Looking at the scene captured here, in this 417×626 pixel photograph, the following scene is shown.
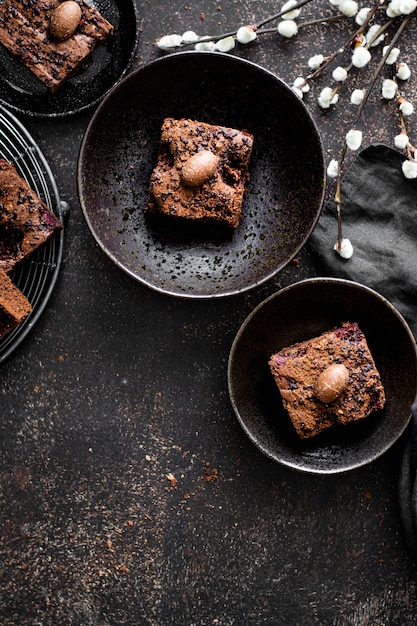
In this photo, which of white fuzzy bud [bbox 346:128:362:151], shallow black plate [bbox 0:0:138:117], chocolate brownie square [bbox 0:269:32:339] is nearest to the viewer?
chocolate brownie square [bbox 0:269:32:339]

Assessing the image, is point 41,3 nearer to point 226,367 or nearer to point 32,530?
point 226,367

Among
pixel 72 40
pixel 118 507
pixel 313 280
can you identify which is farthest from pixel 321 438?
pixel 72 40

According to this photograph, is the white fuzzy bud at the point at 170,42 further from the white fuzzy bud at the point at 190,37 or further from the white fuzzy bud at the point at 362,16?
the white fuzzy bud at the point at 362,16

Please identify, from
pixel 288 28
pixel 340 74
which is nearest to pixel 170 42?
pixel 288 28

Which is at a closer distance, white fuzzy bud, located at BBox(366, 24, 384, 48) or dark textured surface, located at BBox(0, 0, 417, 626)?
white fuzzy bud, located at BBox(366, 24, 384, 48)

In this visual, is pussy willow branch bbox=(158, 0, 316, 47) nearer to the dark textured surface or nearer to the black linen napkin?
the black linen napkin

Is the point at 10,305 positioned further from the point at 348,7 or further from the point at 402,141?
the point at 348,7

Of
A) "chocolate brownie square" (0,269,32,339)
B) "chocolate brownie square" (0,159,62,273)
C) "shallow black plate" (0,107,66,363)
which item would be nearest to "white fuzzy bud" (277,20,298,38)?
"shallow black plate" (0,107,66,363)
